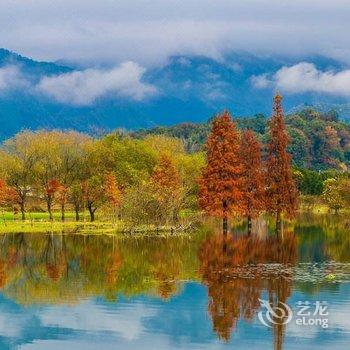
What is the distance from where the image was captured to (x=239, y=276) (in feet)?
124

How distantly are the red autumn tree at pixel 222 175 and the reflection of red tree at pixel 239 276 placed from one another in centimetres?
877

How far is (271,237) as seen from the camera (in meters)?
61.6

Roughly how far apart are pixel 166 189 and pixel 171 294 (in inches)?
1441

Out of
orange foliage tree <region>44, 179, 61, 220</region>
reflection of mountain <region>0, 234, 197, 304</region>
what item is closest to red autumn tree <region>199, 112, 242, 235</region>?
reflection of mountain <region>0, 234, 197, 304</region>

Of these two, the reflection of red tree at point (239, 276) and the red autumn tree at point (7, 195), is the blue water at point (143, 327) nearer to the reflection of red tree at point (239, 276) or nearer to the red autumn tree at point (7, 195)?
the reflection of red tree at point (239, 276)

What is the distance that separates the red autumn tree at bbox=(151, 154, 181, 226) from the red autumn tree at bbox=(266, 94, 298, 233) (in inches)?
326

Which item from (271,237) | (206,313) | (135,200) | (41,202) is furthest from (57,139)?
(206,313)

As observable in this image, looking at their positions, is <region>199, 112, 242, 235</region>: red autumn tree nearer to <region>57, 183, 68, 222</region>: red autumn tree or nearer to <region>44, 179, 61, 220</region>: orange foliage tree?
<region>57, 183, 68, 222</region>: red autumn tree

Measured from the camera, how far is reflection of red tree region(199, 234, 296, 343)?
2958cm

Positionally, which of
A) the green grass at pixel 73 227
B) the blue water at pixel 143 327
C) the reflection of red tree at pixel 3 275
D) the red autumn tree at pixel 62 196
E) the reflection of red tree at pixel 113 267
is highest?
the red autumn tree at pixel 62 196

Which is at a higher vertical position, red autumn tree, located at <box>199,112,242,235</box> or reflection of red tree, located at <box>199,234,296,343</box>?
red autumn tree, located at <box>199,112,242,235</box>

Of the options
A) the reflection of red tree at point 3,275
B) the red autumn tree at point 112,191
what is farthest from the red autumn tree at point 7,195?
the reflection of red tree at point 3,275

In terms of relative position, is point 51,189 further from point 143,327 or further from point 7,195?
point 143,327

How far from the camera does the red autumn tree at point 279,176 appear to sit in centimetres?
6975
